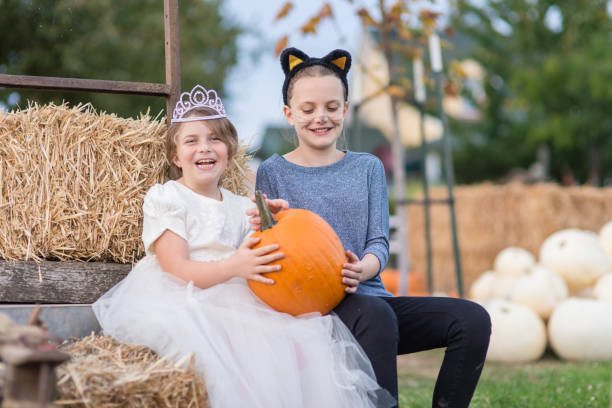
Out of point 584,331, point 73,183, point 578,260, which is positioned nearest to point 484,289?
point 578,260

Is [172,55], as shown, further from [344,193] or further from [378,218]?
[378,218]

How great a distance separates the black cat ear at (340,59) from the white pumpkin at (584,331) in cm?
330

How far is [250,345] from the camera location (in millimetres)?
2262

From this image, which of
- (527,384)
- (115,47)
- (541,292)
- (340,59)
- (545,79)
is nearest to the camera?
(340,59)

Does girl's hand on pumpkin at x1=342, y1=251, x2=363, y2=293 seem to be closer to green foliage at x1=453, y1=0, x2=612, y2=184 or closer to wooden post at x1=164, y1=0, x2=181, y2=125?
wooden post at x1=164, y1=0, x2=181, y2=125

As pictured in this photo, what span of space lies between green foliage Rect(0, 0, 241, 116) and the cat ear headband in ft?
18.9

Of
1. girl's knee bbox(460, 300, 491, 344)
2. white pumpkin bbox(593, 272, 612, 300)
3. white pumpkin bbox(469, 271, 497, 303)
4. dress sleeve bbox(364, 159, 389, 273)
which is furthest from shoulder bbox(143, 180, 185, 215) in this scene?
white pumpkin bbox(469, 271, 497, 303)

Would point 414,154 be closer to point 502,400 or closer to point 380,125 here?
point 380,125

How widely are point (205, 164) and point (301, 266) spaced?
735 millimetres

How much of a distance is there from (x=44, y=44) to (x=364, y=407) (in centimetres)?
962

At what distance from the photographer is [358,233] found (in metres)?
2.94

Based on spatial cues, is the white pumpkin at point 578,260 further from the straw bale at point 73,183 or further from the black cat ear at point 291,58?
the straw bale at point 73,183

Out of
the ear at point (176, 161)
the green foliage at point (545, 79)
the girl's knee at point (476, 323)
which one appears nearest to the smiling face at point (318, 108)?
the ear at point (176, 161)

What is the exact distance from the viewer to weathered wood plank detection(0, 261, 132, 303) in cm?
276
